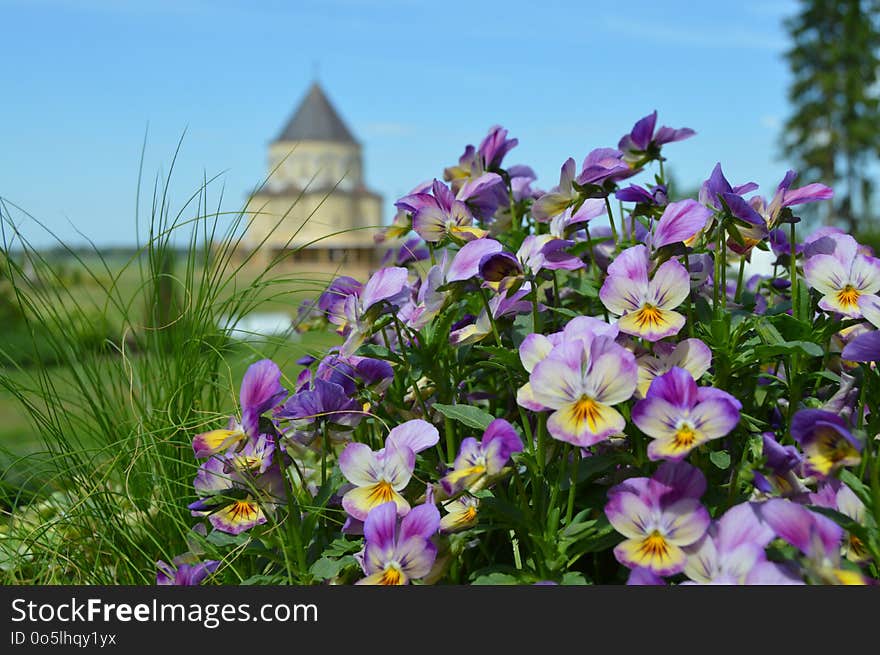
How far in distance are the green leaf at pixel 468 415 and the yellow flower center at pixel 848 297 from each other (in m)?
0.54

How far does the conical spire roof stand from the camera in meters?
50.7

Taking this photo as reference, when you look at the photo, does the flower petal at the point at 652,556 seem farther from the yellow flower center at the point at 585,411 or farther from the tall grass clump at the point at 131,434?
the tall grass clump at the point at 131,434

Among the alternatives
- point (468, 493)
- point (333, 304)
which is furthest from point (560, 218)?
point (468, 493)

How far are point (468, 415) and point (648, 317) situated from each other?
288mm

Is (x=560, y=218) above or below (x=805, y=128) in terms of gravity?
below

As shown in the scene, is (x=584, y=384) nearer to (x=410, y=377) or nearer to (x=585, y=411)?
(x=585, y=411)

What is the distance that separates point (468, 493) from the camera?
1.27 m

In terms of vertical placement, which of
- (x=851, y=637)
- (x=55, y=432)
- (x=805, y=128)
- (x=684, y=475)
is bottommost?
(x=851, y=637)

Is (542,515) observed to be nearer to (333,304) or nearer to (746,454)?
(746,454)

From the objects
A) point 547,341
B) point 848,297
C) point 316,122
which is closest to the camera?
point 547,341

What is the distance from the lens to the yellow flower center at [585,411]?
45.1 inches

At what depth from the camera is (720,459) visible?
4.07ft

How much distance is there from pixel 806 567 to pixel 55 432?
50.4 inches

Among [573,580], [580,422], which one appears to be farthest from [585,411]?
[573,580]
